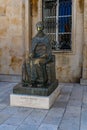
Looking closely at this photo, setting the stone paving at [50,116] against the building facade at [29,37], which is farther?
the building facade at [29,37]

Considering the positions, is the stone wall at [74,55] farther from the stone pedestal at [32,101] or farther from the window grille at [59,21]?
the stone pedestal at [32,101]

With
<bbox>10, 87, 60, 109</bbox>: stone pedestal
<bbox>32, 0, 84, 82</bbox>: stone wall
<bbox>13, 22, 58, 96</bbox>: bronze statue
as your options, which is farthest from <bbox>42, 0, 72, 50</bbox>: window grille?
<bbox>10, 87, 60, 109</bbox>: stone pedestal

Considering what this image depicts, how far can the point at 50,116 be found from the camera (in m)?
4.38

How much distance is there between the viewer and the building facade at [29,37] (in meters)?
7.69

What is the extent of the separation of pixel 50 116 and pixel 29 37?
416 cm

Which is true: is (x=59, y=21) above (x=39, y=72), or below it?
above

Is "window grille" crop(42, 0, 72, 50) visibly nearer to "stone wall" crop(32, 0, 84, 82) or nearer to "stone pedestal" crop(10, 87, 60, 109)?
"stone wall" crop(32, 0, 84, 82)

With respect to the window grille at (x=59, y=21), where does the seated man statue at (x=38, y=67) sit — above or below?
below

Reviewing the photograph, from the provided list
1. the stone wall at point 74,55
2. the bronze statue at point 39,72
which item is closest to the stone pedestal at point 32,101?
the bronze statue at point 39,72

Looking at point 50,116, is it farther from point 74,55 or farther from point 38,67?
point 74,55

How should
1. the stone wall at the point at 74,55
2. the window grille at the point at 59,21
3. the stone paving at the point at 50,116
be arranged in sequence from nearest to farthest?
the stone paving at the point at 50,116 < the stone wall at the point at 74,55 < the window grille at the point at 59,21

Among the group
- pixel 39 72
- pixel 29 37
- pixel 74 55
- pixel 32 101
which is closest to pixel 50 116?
pixel 32 101

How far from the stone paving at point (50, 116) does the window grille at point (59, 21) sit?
2624mm

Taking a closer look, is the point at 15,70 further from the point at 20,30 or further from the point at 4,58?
the point at 20,30
